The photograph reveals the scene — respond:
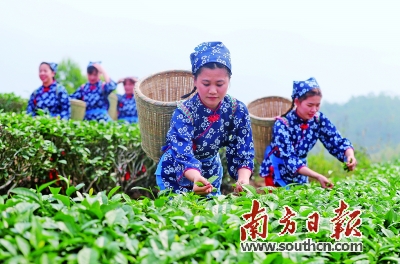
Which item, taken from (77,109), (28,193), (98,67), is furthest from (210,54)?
(98,67)

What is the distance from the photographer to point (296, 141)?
4.00 metres

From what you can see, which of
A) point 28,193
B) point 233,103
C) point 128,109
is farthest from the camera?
point 128,109

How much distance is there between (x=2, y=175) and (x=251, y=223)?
9.98ft

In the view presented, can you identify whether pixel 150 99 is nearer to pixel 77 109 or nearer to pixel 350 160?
pixel 350 160

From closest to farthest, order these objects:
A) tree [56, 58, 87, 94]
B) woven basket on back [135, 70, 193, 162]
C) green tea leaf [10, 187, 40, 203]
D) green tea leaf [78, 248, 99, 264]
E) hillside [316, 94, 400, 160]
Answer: green tea leaf [78, 248, 99, 264], green tea leaf [10, 187, 40, 203], woven basket on back [135, 70, 193, 162], tree [56, 58, 87, 94], hillside [316, 94, 400, 160]

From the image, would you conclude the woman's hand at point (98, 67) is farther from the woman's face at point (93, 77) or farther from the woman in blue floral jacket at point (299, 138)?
the woman in blue floral jacket at point (299, 138)

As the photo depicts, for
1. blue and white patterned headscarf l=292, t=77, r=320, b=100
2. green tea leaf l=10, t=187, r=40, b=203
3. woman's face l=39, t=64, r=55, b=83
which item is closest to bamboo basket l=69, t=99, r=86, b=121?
woman's face l=39, t=64, r=55, b=83

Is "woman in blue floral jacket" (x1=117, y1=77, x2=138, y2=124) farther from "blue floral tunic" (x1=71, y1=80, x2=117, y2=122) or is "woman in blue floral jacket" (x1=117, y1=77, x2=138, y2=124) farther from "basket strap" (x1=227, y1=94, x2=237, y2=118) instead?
"basket strap" (x1=227, y1=94, x2=237, y2=118)

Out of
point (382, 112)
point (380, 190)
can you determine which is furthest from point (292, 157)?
point (382, 112)

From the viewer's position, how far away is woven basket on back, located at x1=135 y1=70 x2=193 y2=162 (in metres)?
3.22

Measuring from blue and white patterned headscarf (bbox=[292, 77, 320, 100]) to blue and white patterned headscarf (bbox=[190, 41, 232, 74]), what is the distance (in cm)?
112

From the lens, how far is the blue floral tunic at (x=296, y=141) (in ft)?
13.0

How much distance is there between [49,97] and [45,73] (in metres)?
0.34

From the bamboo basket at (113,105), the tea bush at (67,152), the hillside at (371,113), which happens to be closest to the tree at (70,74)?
the bamboo basket at (113,105)
